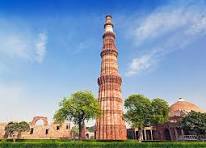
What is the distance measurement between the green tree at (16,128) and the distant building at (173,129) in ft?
116

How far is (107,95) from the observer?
2045 inches

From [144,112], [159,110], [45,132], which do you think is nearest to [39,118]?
[45,132]

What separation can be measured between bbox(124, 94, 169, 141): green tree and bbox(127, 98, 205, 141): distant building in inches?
268

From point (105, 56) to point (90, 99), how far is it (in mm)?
16703

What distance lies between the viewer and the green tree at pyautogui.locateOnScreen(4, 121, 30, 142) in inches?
2405

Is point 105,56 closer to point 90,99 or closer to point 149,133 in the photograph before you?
point 90,99

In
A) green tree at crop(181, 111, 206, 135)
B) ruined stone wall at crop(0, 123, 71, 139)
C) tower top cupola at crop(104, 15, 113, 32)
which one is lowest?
ruined stone wall at crop(0, 123, 71, 139)

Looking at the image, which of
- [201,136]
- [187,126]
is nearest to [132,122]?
[187,126]

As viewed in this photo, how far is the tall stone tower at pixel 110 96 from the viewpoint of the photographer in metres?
49.2

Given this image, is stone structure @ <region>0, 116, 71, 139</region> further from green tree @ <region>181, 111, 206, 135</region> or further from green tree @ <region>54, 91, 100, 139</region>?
green tree @ <region>181, 111, 206, 135</region>

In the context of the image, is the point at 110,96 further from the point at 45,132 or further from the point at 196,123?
the point at 45,132

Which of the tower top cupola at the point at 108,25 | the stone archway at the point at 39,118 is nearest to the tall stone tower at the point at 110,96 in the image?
the tower top cupola at the point at 108,25

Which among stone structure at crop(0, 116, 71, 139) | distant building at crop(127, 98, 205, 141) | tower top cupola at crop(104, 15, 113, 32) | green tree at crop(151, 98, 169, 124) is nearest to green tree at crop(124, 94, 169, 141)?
green tree at crop(151, 98, 169, 124)

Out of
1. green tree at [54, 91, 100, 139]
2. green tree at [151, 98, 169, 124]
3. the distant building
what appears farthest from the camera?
the distant building
